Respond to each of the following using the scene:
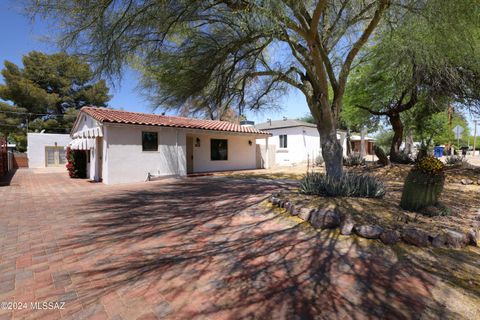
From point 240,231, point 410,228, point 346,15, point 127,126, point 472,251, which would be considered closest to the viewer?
point 472,251

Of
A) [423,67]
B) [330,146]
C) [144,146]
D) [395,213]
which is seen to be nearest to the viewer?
[395,213]

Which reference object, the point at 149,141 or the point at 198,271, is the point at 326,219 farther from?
the point at 149,141

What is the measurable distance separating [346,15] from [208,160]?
14011 mm

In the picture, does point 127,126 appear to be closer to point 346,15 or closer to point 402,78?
point 346,15

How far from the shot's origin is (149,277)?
155 inches

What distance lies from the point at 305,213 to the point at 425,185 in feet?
9.71

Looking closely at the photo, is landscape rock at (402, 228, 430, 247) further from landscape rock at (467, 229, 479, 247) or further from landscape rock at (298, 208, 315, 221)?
landscape rock at (298, 208, 315, 221)

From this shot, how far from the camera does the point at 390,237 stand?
16.7 ft

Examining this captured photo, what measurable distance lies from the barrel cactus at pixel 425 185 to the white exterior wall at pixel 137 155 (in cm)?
1289

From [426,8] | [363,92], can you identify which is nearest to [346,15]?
[426,8]

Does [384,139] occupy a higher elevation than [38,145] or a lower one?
higher

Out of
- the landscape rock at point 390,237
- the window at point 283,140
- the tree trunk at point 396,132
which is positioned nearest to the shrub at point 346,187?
the landscape rock at point 390,237

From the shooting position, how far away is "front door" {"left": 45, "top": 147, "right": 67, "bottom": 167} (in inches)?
1126

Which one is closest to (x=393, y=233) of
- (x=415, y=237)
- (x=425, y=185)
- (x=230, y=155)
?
(x=415, y=237)
